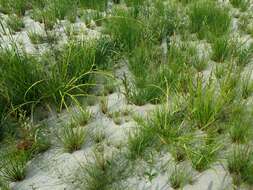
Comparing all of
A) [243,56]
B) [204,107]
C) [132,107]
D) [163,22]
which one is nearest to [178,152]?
[204,107]

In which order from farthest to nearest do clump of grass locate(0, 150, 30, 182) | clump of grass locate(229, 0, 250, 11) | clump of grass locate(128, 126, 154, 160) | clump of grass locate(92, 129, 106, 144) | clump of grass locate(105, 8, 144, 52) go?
clump of grass locate(229, 0, 250, 11) < clump of grass locate(105, 8, 144, 52) < clump of grass locate(92, 129, 106, 144) < clump of grass locate(128, 126, 154, 160) < clump of grass locate(0, 150, 30, 182)

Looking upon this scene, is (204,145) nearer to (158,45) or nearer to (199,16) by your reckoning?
(158,45)

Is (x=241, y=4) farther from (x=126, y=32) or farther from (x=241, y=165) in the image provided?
(x=241, y=165)

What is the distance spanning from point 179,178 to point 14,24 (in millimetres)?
2756

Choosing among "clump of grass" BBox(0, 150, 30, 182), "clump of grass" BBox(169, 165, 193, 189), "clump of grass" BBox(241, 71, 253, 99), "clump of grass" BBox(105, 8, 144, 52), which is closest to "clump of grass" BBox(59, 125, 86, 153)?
"clump of grass" BBox(0, 150, 30, 182)

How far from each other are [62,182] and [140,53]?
57.0 inches

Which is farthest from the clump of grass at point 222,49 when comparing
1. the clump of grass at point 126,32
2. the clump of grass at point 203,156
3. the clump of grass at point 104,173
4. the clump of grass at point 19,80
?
the clump of grass at point 19,80

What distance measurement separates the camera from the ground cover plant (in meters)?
2.40

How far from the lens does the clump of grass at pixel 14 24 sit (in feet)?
13.5

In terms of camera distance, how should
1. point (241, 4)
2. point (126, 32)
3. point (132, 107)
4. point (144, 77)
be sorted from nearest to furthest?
point (132, 107) < point (144, 77) < point (126, 32) < point (241, 4)

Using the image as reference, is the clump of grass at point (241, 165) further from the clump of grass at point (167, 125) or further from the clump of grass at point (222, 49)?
the clump of grass at point (222, 49)

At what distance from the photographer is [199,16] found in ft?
13.0

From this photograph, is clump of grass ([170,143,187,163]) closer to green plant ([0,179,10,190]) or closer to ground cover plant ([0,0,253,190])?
ground cover plant ([0,0,253,190])

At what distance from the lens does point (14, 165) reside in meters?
2.41
